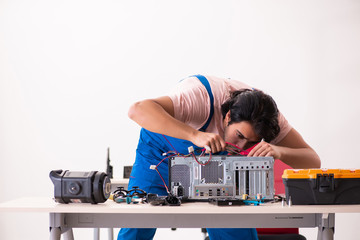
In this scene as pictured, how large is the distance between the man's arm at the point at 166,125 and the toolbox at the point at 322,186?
0.30 meters

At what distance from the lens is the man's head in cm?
174

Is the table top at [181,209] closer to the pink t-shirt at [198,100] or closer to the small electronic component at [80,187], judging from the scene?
the small electronic component at [80,187]

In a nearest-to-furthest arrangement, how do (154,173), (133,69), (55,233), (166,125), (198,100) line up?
(55,233) → (166,125) → (198,100) → (154,173) → (133,69)

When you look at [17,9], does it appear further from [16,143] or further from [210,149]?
[210,149]

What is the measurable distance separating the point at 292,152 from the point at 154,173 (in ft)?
2.16

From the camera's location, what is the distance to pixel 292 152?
1.91 m

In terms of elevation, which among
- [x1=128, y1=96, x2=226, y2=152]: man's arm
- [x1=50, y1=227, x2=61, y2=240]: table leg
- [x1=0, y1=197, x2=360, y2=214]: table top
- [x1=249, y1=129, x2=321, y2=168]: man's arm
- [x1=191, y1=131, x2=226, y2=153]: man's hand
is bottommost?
[x1=50, y1=227, x2=61, y2=240]: table leg

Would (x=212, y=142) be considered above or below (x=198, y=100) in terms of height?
below

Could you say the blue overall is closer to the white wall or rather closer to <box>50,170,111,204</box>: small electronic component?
<box>50,170,111,204</box>: small electronic component

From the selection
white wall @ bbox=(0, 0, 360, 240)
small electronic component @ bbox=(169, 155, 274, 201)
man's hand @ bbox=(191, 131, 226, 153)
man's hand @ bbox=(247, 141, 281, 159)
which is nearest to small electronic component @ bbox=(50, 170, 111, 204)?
small electronic component @ bbox=(169, 155, 274, 201)

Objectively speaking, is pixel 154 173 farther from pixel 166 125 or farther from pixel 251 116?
pixel 251 116

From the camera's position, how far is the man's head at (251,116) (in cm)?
174

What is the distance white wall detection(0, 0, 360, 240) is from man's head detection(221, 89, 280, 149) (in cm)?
220

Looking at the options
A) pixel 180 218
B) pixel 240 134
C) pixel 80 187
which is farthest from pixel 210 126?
pixel 80 187
